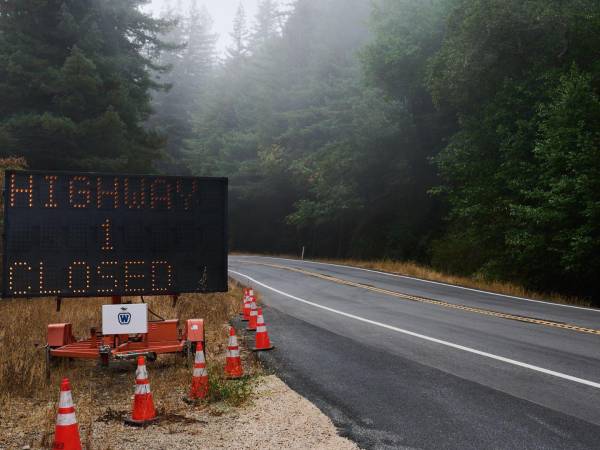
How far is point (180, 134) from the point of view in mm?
64250

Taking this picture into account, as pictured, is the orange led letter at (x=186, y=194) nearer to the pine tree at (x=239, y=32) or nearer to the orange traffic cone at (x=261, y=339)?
the orange traffic cone at (x=261, y=339)

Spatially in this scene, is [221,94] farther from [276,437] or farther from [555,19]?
[276,437]

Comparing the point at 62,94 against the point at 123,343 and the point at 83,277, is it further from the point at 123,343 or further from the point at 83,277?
the point at 83,277

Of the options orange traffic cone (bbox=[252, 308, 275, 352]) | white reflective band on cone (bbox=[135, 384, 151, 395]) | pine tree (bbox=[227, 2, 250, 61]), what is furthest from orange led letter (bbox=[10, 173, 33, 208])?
pine tree (bbox=[227, 2, 250, 61])

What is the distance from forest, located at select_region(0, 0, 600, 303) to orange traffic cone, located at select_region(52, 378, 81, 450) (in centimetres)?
1538

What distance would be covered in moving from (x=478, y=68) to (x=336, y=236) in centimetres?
2439

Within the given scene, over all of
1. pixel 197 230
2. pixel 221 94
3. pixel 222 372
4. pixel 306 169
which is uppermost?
pixel 221 94

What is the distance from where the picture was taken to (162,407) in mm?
7301

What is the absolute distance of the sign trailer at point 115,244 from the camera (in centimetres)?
847

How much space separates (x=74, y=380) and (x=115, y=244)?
214 cm

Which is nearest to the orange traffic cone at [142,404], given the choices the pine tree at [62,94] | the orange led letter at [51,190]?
the orange led letter at [51,190]

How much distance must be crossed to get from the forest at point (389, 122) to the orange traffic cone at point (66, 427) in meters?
15.4

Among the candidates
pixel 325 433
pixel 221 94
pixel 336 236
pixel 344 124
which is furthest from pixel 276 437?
pixel 221 94

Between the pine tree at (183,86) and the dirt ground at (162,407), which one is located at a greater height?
the pine tree at (183,86)
